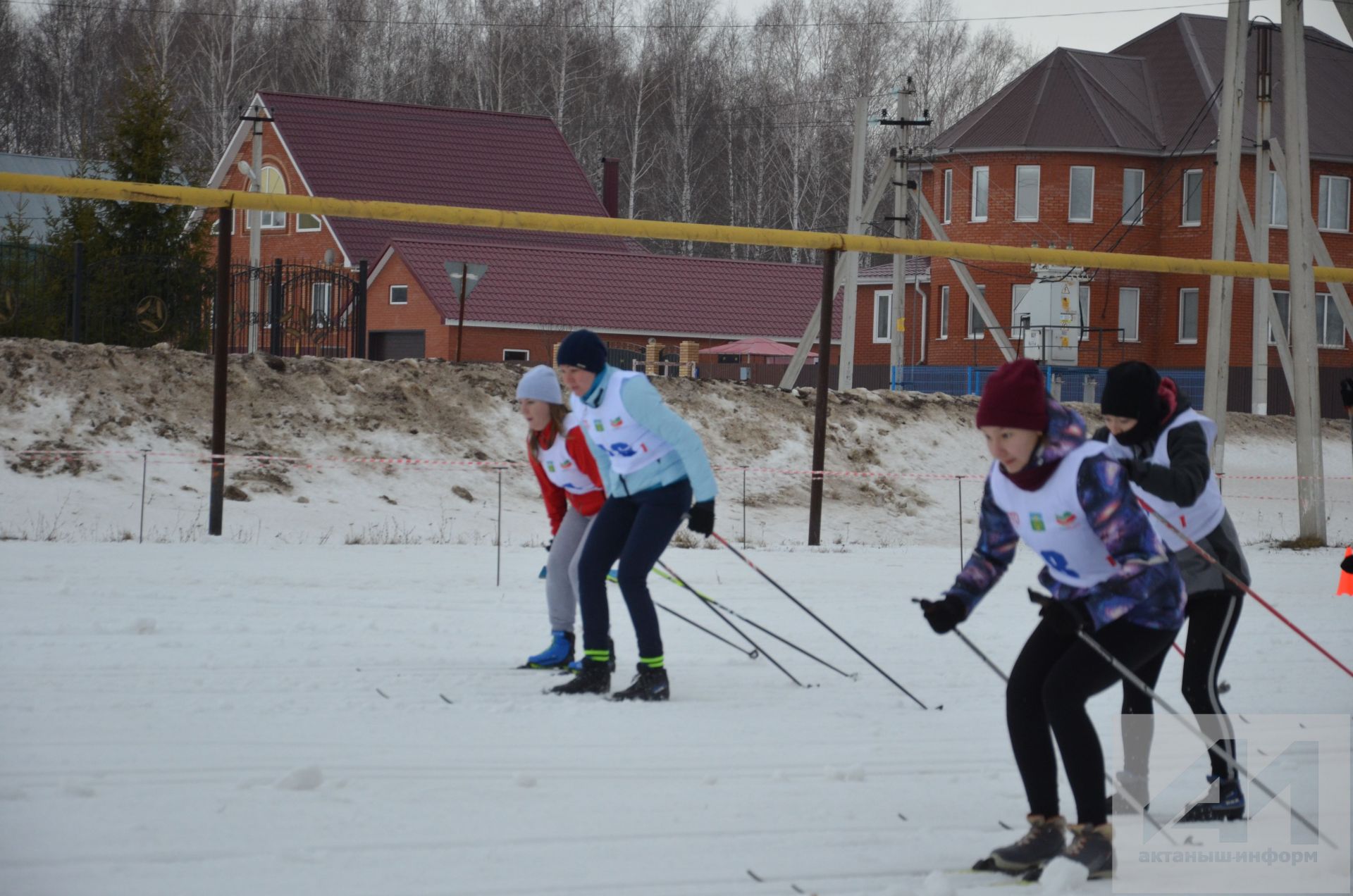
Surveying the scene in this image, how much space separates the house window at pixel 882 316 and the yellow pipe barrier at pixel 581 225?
26466 mm

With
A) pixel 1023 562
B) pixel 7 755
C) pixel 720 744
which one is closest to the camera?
pixel 7 755

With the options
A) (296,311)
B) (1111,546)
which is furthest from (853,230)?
(1111,546)

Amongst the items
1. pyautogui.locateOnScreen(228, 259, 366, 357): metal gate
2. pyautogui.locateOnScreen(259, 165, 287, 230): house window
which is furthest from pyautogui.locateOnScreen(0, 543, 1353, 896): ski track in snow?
pyautogui.locateOnScreen(259, 165, 287, 230): house window

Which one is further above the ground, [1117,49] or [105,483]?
[1117,49]

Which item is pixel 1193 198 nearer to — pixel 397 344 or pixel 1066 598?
pixel 397 344

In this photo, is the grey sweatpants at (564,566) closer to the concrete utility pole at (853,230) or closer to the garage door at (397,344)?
the concrete utility pole at (853,230)

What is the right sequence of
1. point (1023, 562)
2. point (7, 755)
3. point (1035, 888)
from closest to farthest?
point (1035, 888) < point (7, 755) < point (1023, 562)

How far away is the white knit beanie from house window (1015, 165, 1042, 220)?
3323cm

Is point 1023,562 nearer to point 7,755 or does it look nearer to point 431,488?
point 431,488

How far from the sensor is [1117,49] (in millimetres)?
41562

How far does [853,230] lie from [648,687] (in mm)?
19364

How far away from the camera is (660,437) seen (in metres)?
6.50

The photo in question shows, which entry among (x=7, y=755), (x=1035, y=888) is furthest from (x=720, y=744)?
(x=7, y=755)

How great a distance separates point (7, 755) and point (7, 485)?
35.6 feet
